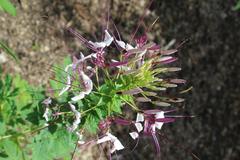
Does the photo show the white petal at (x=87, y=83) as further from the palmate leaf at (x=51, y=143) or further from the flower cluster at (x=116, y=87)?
the palmate leaf at (x=51, y=143)

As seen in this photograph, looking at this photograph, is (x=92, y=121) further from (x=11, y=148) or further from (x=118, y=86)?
(x=11, y=148)

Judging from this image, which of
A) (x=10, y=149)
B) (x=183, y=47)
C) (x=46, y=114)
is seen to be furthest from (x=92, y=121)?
(x=183, y=47)

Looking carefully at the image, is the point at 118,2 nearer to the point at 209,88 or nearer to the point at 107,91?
the point at 209,88

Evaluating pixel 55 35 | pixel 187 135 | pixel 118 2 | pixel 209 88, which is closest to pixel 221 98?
pixel 209 88

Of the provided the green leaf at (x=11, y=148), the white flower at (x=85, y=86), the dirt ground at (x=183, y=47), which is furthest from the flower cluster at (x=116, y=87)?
the dirt ground at (x=183, y=47)

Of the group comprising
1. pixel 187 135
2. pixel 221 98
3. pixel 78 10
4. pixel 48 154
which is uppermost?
pixel 78 10

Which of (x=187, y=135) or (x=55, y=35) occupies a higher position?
(x=55, y=35)
